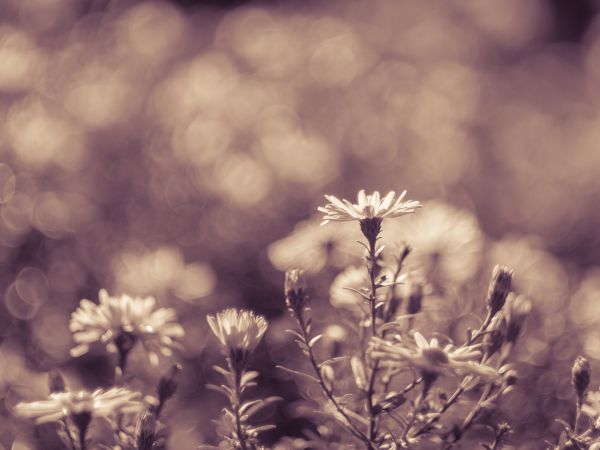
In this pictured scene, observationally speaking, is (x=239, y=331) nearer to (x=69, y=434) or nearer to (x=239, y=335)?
(x=239, y=335)

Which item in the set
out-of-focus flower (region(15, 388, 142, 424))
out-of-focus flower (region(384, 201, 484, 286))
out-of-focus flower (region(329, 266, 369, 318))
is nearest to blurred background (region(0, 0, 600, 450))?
out-of-focus flower (region(384, 201, 484, 286))

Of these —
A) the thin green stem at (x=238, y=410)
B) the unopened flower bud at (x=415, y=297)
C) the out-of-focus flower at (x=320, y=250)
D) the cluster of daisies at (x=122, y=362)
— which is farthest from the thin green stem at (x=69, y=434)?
the out-of-focus flower at (x=320, y=250)

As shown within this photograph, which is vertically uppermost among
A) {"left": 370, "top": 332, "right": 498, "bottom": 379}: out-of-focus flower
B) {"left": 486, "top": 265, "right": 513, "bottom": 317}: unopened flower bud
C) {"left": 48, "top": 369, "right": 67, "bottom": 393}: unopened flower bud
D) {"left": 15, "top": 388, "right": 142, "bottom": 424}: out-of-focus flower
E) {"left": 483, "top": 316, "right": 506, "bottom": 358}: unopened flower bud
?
{"left": 486, "top": 265, "right": 513, "bottom": 317}: unopened flower bud

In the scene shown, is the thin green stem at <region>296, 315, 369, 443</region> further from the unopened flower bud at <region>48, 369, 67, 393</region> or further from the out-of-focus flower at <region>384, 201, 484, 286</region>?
the out-of-focus flower at <region>384, 201, 484, 286</region>

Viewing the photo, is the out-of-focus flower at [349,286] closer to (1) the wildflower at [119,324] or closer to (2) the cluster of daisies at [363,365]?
(2) the cluster of daisies at [363,365]

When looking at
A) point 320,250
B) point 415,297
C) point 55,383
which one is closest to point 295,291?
point 415,297

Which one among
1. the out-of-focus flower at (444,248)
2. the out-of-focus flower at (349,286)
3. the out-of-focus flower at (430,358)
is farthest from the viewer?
the out-of-focus flower at (444,248)
